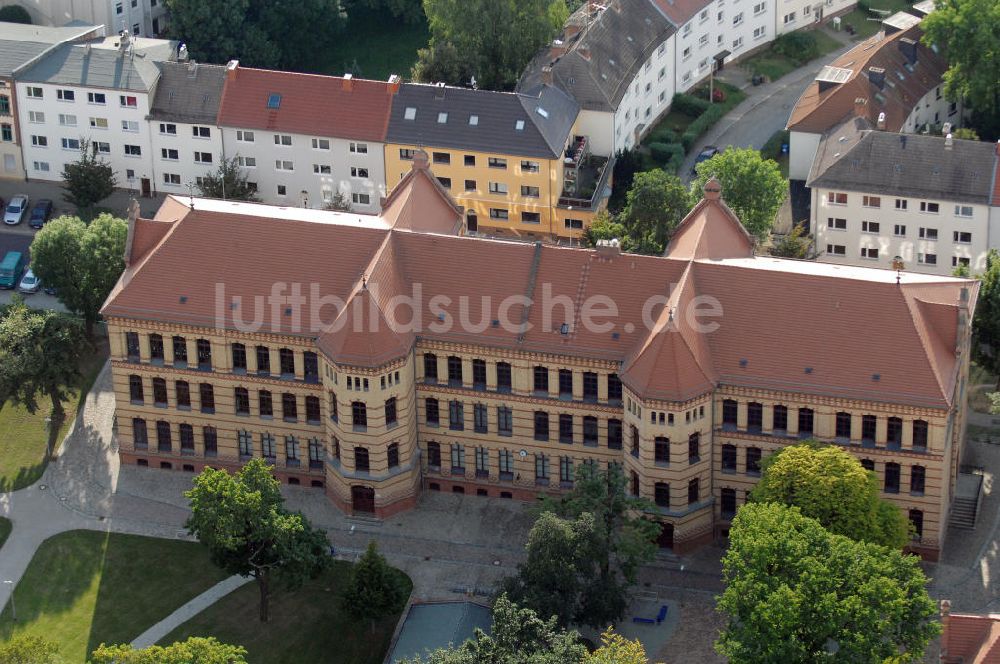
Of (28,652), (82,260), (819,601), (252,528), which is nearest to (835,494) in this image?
(819,601)

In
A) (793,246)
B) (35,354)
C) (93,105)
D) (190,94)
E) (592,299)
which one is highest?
(190,94)

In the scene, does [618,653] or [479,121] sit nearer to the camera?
[618,653]

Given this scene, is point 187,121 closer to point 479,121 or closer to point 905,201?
point 479,121

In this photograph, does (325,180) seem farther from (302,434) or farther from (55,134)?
(302,434)

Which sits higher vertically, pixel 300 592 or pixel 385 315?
pixel 385 315

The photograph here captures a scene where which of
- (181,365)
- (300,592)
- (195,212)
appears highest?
(195,212)

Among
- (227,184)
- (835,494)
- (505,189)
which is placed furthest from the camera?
(227,184)

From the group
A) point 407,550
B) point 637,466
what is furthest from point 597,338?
point 407,550
